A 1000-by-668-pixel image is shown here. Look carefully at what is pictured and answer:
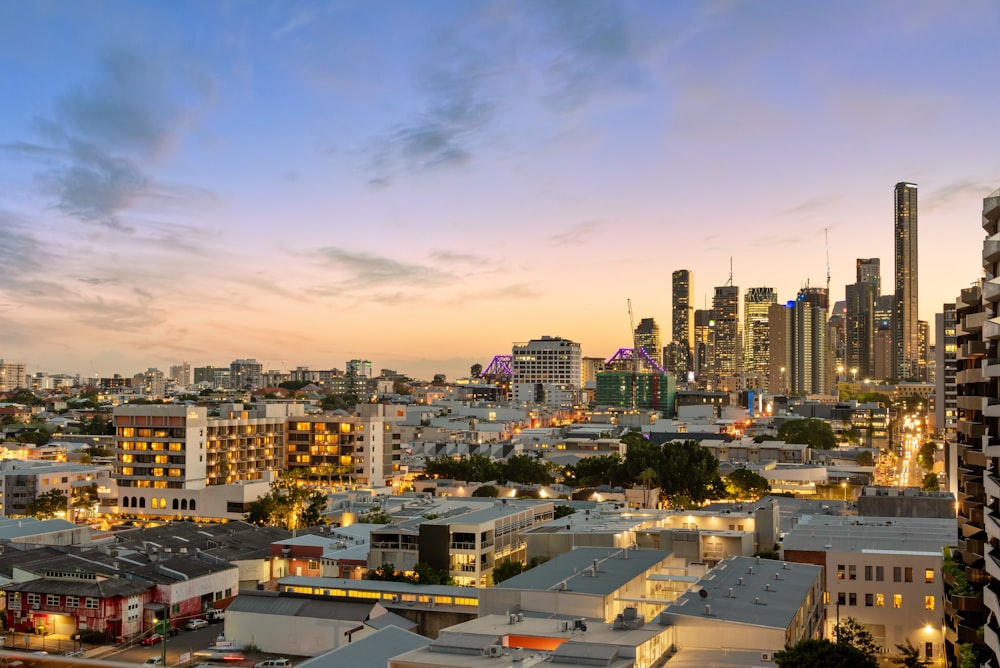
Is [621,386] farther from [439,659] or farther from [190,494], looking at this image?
[439,659]

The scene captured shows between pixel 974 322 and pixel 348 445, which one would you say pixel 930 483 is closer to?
pixel 348 445

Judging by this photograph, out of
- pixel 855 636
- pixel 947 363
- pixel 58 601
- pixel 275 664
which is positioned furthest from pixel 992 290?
pixel 947 363

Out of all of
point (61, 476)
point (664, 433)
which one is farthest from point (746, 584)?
point (664, 433)

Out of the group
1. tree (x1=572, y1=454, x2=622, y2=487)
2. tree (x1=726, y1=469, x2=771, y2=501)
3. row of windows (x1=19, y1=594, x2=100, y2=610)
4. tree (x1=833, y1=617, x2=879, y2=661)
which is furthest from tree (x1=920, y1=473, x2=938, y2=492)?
row of windows (x1=19, y1=594, x2=100, y2=610)

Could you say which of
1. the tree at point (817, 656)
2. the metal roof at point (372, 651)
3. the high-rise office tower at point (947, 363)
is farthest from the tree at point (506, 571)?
the high-rise office tower at point (947, 363)

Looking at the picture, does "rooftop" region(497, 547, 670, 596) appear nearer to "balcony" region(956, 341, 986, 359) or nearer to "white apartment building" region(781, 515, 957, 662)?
"white apartment building" region(781, 515, 957, 662)

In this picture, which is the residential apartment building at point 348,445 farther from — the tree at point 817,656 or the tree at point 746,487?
the tree at point 817,656

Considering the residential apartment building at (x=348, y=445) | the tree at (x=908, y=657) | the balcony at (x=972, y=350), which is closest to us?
the balcony at (x=972, y=350)
